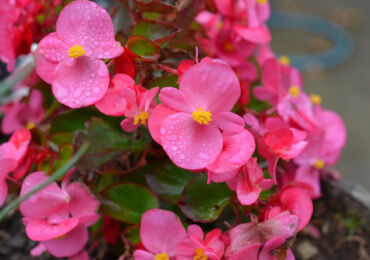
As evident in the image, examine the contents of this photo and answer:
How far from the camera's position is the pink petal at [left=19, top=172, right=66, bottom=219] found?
1.56ft

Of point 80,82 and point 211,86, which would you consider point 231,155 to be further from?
point 80,82

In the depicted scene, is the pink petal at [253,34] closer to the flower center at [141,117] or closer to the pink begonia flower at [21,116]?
the flower center at [141,117]

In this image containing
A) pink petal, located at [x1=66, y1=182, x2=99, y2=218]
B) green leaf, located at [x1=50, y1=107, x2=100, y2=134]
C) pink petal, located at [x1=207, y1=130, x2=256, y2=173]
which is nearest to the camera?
pink petal, located at [x1=207, y1=130, x2=256, y2=173]

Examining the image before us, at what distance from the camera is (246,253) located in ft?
1.41

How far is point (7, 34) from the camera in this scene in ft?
1.81

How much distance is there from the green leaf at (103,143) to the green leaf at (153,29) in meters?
0.13

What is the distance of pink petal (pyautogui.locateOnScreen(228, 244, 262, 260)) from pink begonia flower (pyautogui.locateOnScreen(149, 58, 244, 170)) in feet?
0.33

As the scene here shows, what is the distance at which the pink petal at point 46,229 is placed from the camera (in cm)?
45

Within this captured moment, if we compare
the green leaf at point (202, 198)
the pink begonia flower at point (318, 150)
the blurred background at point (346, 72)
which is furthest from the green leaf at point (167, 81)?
the blurred background at point (346, 72)

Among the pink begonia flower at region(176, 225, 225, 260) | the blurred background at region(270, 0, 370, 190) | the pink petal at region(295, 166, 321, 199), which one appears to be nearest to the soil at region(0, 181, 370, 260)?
the pink petal at region(295, 166, 321, 199)

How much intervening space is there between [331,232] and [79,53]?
59 cm

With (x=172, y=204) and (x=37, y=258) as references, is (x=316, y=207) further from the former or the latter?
(x=37, y=258)

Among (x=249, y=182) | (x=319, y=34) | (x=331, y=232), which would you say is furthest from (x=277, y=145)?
(x=319, y=34)

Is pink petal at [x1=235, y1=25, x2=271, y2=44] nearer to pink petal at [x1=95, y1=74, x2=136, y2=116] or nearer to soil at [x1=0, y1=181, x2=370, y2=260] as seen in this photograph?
pink petal at [x1=95, y1=74, x2=136, y2=116]
